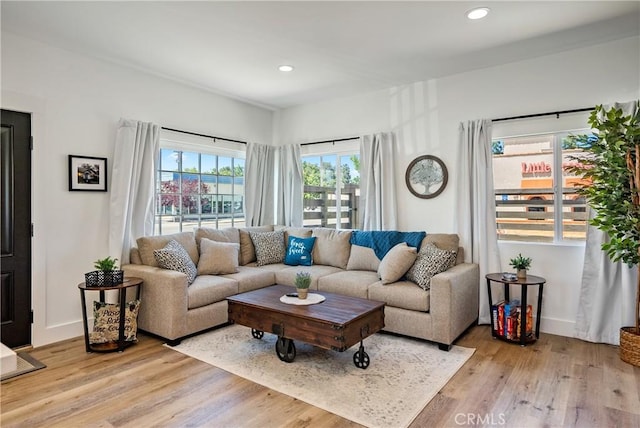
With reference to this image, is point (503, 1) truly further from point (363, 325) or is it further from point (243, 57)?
point (363, 325)

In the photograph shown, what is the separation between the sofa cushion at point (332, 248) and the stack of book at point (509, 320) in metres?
1.67

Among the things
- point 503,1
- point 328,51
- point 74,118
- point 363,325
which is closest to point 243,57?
point 328,51

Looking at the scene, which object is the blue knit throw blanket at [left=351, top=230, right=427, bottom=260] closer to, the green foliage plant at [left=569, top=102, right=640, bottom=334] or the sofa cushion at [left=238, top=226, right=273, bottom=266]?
the sofa cushion at [left=238, top=226, right=273, bottom=266]

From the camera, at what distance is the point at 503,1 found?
2.71 metres

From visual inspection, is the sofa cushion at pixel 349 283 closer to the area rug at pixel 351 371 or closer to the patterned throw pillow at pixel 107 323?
the area rug at pixel 351 371

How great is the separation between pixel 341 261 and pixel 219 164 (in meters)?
2.09

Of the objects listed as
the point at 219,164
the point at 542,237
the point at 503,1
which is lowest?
the point at 542,237

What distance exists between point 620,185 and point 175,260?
3.81 metres

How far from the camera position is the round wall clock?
14.4 feet

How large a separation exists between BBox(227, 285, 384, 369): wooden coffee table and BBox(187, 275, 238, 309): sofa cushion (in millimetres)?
440

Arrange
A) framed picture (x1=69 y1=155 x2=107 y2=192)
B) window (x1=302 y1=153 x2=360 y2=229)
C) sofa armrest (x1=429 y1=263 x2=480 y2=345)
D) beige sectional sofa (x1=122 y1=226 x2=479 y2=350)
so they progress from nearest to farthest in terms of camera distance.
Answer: sofa armrest (x1=429 y1=263 x2=480 y2=345) → beige sectional sofa (x1=122 y1=226 x2=479 y2=350) → framed picture (x1=69 y1=155 x2=107 y2=192) → window (x1=302 y1=153 x2=360 y2=229)

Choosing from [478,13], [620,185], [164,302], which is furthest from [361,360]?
[478,13]

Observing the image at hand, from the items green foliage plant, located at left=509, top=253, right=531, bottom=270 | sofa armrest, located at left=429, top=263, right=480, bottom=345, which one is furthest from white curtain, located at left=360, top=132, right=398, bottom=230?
green foliage plant, located at left=509, top=253, right=531, bottom=270

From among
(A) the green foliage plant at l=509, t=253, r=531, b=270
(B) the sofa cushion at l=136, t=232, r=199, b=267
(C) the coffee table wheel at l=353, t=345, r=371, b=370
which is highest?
(B) the sofa cushion at l=136, t=232, r=199, b=267
